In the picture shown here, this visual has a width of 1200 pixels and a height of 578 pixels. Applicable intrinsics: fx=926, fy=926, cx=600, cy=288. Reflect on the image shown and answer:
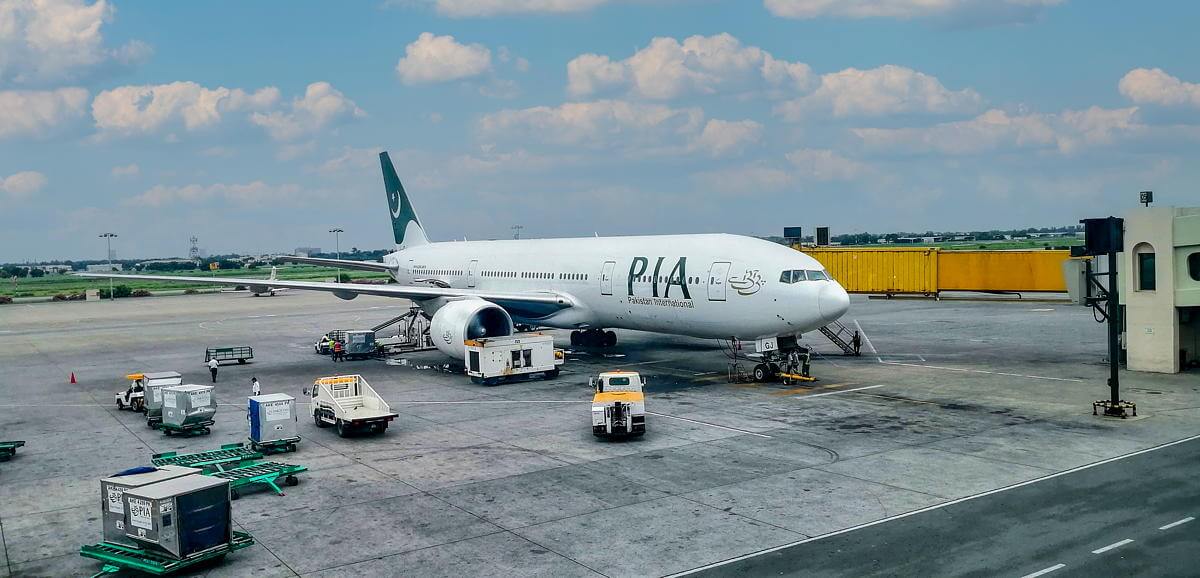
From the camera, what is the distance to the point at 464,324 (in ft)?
114

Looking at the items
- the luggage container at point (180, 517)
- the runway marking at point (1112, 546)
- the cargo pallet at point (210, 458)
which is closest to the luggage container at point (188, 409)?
the cargo pallet at point (210, 458)

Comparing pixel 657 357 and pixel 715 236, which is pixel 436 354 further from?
pixel 715 236

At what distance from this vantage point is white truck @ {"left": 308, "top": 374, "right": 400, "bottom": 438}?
23969 mm

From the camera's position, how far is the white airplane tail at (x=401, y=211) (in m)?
56.6

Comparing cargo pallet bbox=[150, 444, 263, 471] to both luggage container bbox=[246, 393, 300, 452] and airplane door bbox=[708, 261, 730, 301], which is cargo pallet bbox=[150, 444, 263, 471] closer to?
luggage container bbox=[246, 393, 300, 452]

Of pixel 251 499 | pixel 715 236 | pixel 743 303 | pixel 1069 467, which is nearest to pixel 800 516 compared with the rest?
pixel 1069 467

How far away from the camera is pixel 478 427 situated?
25141 mm

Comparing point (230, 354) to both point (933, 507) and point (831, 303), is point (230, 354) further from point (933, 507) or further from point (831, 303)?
point (933, 507)

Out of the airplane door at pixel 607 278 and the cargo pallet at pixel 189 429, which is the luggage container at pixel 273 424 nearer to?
the cargo pallet at pixel 189 429

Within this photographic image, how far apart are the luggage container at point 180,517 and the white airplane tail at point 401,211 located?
1639 inches

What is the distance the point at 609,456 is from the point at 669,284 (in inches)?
506

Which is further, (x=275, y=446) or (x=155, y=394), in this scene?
(x=155, y=394)

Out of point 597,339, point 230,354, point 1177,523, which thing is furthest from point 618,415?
point 230,354

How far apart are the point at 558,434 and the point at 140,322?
54216 mm
